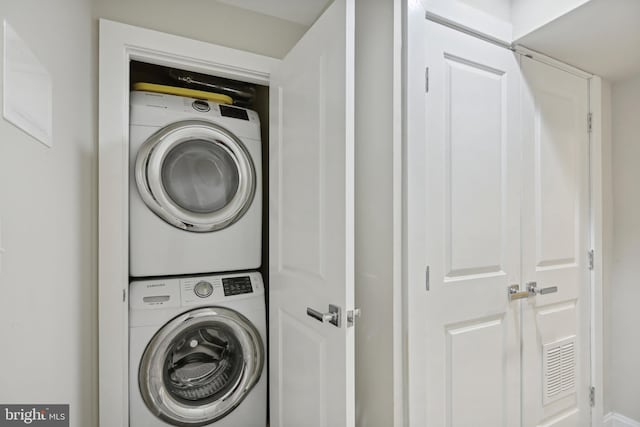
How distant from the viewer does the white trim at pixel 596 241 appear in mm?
1846

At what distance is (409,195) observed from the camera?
3.92ft

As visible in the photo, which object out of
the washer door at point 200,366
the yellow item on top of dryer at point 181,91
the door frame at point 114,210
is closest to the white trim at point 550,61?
the yellow item on top of dryer at point 181,91

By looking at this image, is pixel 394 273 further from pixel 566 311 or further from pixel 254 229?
pixel 566 311

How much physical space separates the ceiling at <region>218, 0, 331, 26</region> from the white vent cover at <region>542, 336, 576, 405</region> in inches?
82.1

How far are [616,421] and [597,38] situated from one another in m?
2.14

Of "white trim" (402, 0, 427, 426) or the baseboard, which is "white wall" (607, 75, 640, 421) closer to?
the baseboard

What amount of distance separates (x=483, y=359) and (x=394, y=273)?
63 cm

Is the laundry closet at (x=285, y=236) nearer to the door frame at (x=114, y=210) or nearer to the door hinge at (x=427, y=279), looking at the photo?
the door frame at (x=114, y=210)

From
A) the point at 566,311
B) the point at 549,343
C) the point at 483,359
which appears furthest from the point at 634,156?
the point at 483,359

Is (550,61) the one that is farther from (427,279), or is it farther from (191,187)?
(191,187)

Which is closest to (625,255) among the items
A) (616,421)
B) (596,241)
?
(596,241)

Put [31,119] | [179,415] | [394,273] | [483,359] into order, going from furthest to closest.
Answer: [179,415] → [483,359] → [394,273] → [31,119]

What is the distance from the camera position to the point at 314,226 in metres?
1.26

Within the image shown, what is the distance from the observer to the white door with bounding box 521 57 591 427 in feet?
5.20
